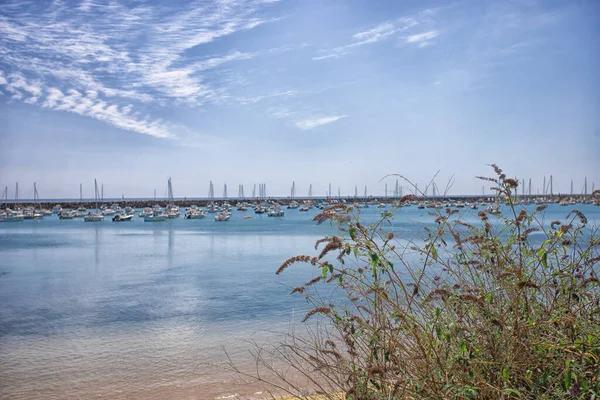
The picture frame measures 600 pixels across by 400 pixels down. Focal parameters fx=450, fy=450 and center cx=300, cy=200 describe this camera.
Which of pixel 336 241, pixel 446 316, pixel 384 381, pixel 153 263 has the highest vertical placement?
pixel 336 241

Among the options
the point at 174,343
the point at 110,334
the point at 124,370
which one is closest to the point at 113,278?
the point at 110,334

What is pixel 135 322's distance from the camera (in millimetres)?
12969

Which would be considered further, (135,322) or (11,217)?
(11,217)

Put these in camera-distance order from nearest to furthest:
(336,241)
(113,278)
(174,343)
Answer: (336,241), (174,343), (113,278)

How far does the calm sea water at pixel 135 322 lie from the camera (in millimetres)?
7961

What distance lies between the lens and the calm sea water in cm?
796

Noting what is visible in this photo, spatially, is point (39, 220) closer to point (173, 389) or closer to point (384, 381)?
point (173, 389)

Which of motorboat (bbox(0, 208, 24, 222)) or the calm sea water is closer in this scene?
the calm sea water

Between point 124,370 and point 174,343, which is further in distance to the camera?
point 174,343

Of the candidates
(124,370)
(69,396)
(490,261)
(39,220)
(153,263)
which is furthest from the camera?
(39,220)

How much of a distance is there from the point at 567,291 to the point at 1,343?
478 inches

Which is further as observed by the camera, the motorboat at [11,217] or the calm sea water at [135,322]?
the motorboat at [11,217]

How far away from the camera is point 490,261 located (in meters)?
3.59

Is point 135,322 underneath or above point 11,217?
underneath
